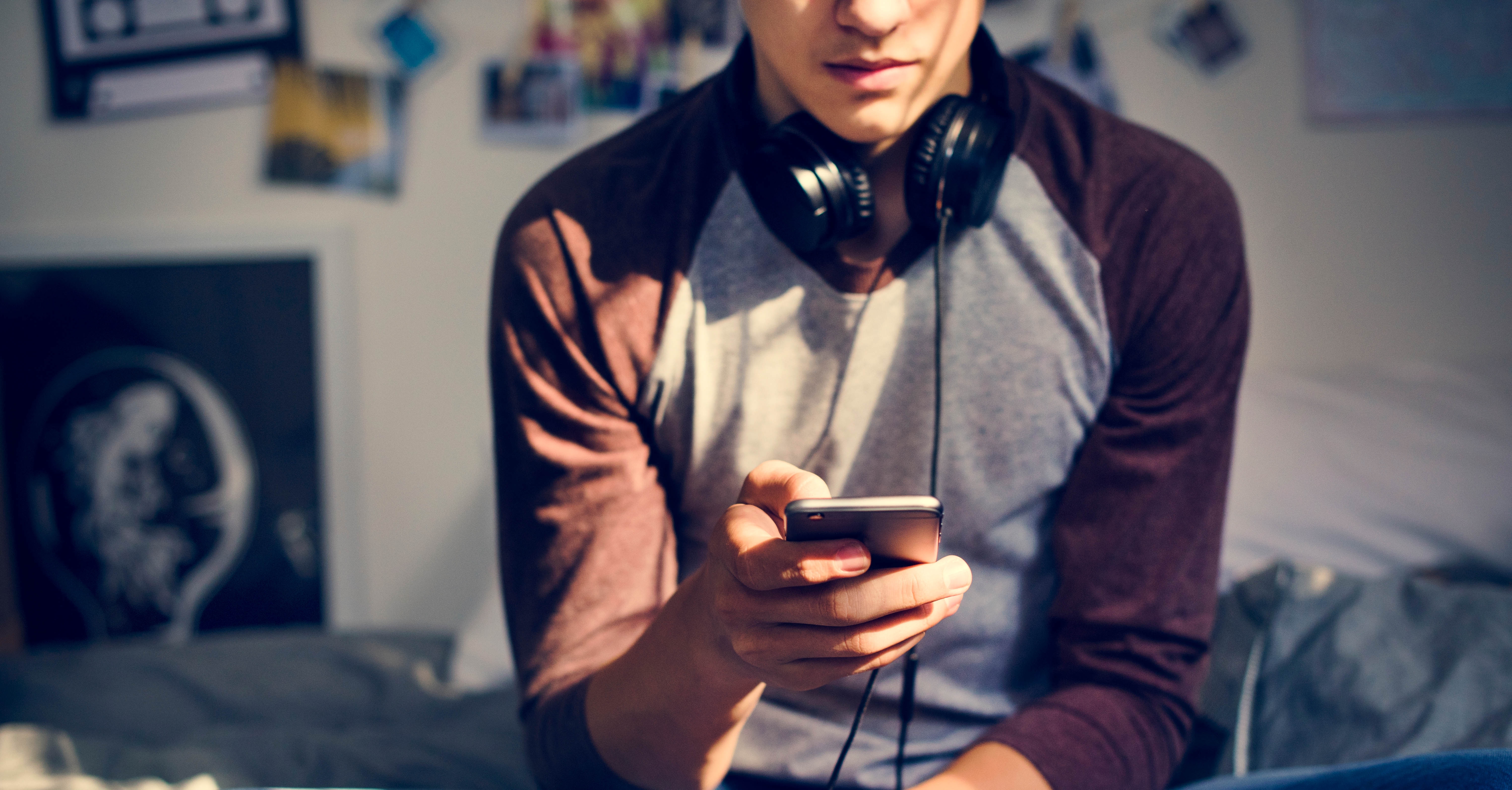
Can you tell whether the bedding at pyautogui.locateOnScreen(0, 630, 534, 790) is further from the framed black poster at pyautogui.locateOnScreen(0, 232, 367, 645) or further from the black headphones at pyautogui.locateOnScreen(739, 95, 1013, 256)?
the black headphones at pyautogui.locateOnScreen(739, 95, 1013, 256)

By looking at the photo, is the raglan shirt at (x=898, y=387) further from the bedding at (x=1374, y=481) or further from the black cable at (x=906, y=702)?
the bedding at (x=1374, y=481)

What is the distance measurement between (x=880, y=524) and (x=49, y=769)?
899 millimetres

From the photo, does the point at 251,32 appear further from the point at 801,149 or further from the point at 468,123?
the point at 801,149

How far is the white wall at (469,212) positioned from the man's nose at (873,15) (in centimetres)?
82

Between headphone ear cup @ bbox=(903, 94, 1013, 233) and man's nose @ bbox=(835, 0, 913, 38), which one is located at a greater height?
man's nose @ bbox=(835, 0, 913, 38)

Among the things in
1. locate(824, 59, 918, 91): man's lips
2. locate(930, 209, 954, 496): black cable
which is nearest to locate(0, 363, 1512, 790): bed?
locate(930, 209, 954, 496): black cable

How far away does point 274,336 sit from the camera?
1.48 meters

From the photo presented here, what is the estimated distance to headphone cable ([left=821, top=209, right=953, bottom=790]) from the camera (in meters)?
0.59

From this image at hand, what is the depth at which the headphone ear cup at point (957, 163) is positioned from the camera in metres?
0.61

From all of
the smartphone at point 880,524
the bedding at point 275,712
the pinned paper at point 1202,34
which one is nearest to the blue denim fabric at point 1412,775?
the smartphone at point 880,524

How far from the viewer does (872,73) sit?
1.94 ft

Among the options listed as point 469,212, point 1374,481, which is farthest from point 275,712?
point 1374,481

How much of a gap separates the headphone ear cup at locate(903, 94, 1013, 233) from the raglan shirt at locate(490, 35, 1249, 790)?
0.05 m

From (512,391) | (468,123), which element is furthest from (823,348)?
(468,123)
